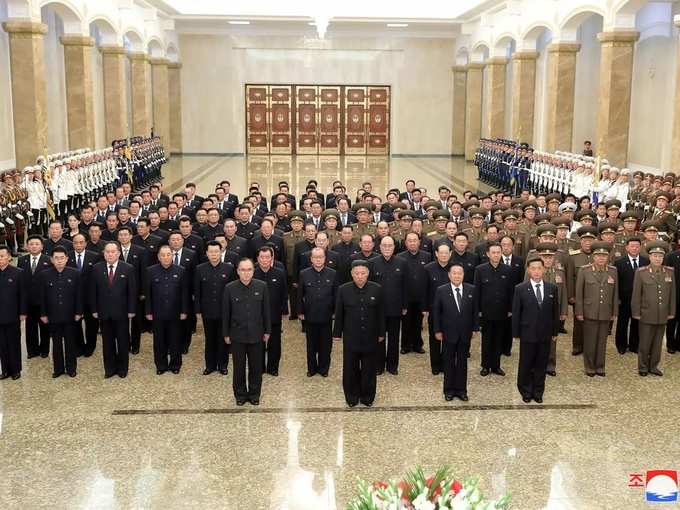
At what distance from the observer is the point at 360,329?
724cm

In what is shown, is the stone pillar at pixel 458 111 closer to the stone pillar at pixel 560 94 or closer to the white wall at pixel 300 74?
the white wall at pixel 300 74

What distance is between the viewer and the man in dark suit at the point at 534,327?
297 inches

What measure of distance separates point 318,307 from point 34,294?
3.04 meters

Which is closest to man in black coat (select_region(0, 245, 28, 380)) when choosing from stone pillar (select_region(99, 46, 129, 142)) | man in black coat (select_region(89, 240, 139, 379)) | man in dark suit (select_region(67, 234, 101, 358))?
man in black coat (select_region(89, 240, 139, 379))

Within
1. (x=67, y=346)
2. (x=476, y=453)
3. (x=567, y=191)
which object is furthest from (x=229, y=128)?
(x=476, y=453)

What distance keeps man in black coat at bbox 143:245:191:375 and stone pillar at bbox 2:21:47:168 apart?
407 inches

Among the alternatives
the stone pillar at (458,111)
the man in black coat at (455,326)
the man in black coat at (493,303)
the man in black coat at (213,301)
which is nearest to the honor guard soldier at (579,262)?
the man in black coat at (493,303)

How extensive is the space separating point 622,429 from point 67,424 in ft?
15.7

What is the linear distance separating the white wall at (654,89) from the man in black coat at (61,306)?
19.2 m

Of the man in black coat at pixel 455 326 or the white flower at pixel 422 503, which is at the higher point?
the white flower at pixel 422 503

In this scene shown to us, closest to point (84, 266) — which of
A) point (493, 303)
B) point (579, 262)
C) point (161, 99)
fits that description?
point (493, 303)

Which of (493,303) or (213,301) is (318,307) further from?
(493,303)

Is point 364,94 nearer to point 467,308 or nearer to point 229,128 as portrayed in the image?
point 229,128

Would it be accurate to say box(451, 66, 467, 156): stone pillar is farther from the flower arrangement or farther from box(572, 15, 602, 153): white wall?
the flower arrangement
